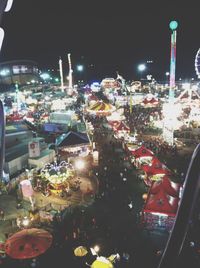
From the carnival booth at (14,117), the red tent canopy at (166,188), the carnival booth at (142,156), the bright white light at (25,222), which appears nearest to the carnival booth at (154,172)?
the carnival booth at (142,156)

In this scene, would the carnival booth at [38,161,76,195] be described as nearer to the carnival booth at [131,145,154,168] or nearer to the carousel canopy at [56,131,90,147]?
the carousel canopy at [56,131,90,147]

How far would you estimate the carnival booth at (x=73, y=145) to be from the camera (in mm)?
22062

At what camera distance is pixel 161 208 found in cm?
1324

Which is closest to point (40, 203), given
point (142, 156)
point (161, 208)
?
point (161, 208)

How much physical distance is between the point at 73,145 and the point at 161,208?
10618 mm

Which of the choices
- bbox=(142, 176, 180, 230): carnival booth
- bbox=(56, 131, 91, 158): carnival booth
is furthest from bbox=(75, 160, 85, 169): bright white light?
bbox=(142, 176, 180, 230): carnival booth

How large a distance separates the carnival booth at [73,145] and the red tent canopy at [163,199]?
926 cm

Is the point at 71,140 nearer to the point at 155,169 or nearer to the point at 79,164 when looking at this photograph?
the point at 79,164

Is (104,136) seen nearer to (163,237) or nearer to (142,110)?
(142,110)

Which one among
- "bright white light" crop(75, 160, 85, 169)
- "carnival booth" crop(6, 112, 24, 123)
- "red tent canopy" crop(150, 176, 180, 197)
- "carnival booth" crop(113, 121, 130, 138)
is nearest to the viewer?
"red tent canopy" crop(150, 176, 180, 197)

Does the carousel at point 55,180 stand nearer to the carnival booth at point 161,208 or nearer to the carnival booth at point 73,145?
the carnival booth at point 73,145

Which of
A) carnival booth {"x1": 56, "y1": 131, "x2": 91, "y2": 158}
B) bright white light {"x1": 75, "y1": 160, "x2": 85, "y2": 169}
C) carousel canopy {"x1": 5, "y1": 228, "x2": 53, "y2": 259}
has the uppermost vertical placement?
carnival booth {"x1": 56, "y1": 131, "x2": 91, "y2": 158}

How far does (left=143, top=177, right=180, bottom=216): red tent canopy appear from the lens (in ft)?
43.4

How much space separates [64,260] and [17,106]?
29.3m
